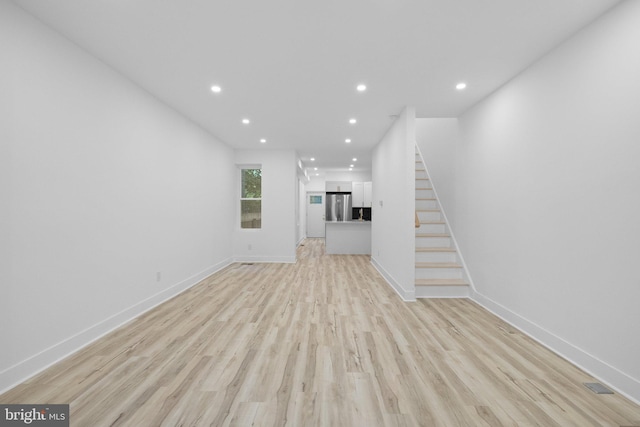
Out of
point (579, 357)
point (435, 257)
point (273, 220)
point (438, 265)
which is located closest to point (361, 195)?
point (273, 220)

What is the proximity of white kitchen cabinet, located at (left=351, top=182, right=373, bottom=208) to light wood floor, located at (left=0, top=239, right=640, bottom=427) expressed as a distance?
667cm

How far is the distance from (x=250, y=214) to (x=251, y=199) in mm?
387

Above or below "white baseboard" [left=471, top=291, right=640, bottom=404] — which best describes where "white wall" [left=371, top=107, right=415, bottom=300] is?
above

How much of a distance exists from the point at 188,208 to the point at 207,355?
2779mm

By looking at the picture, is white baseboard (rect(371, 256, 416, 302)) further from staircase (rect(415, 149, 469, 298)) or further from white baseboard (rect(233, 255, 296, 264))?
white baseboard (rect(233, 255, 296, 264))

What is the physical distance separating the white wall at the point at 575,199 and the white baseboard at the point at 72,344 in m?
4.21

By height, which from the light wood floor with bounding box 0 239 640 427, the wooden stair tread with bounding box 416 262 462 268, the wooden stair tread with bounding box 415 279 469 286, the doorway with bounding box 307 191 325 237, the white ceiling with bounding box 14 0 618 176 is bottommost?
the light wood floor with bounding box 0 239 640 427

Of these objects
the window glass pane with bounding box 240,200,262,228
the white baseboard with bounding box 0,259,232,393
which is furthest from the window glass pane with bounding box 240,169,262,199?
the white baseboard with bounding box 0,259,232,393

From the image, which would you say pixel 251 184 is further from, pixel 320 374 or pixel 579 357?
pixel 579 357

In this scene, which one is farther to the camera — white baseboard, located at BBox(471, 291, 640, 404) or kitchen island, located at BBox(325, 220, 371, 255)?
kitchen island, located at BBox(325, 220, 371, 255)

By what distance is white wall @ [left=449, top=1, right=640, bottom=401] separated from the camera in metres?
1.82

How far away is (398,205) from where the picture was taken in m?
4.16

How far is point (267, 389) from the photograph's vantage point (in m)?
1.79

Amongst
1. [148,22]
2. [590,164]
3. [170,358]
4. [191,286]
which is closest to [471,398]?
[590,164]
